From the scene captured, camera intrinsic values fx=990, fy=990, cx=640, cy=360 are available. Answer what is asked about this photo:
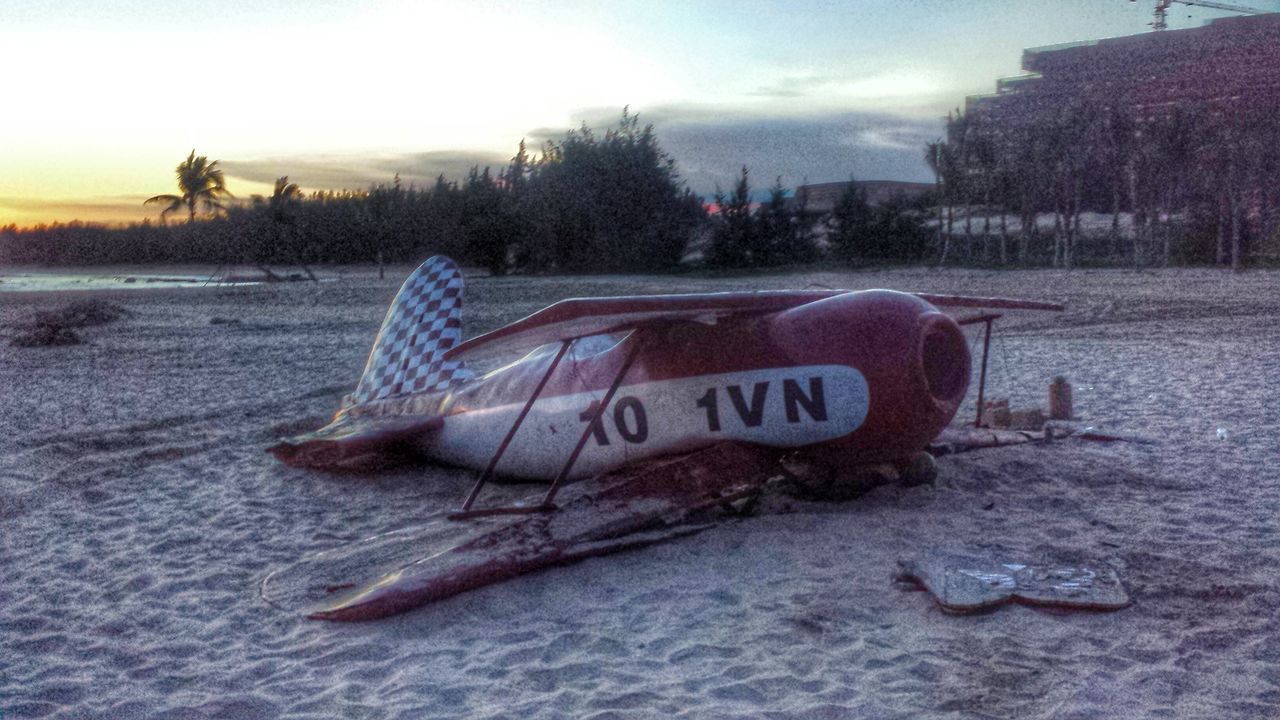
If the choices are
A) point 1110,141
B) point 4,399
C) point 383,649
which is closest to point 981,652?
point 383,649

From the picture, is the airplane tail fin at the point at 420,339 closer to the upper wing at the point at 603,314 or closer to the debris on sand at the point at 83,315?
the upper wing at the point at 603,314

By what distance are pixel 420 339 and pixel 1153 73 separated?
2865 inches

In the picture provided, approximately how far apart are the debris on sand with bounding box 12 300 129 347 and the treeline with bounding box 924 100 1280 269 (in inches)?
1080

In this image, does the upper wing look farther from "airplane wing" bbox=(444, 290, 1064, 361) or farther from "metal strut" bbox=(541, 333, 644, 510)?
"metal strut" bbox=(541, 333, 644, 510)

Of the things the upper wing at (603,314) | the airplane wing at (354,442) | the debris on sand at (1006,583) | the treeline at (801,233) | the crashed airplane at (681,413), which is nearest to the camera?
the debris on sand at (1006,583)

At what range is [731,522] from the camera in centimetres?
638

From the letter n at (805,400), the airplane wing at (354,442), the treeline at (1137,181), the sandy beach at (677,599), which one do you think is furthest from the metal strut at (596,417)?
the treeline at (1137,181)

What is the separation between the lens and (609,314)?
555 cm

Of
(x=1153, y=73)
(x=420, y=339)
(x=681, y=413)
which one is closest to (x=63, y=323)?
(x=420, y=339)

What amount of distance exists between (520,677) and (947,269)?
30928 mm

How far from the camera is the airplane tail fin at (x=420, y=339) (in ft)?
28.8

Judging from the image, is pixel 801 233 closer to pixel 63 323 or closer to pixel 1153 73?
pixel 63 323

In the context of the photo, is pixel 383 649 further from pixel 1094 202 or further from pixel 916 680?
pixel 1094 202

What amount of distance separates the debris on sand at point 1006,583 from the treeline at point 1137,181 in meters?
32.7
